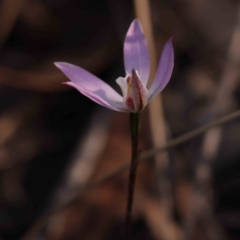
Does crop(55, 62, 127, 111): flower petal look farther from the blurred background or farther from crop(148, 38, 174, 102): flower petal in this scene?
the blurred background

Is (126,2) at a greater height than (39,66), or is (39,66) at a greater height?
(126,2)

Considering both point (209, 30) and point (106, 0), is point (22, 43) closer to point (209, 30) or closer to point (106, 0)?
point (106, 0)

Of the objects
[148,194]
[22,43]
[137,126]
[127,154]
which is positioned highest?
[22,43]

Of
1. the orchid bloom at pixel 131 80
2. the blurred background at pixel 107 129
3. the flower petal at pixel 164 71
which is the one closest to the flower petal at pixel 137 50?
the orchid bloom at pixel 131 80

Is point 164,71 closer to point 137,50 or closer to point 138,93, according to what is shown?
point 138,93

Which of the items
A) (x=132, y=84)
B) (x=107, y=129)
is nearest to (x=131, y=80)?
(x=132, y=84)

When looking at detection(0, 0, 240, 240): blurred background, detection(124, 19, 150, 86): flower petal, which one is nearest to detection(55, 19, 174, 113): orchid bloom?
detection(124, 19, 150, 86): flower petal

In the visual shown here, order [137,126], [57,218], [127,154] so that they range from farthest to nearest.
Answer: [127,154] < [57,218] < [137,126]

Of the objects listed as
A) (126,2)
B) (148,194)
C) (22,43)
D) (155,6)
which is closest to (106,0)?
(126,2)

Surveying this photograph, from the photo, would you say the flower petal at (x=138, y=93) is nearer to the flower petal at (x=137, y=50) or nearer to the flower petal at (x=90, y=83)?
the flower petal at (x=90, y=83)
